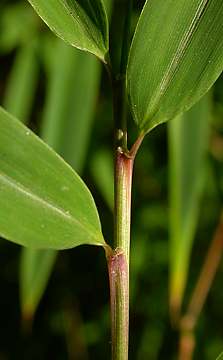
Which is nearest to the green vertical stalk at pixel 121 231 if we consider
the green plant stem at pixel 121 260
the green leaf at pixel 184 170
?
the green plant stem at pixel 121 260

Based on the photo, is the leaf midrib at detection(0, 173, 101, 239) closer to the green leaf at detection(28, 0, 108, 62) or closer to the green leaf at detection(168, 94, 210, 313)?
the green leaf at detection(28, 0, 108, 62)

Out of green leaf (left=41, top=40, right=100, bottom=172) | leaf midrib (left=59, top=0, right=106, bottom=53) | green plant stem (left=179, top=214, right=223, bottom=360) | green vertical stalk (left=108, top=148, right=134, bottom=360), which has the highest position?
leaf midrib (left=59, top=0, right=106, bottom=53)

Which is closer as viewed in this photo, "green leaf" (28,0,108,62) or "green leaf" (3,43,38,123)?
"green leaf" (28,0,108,62)

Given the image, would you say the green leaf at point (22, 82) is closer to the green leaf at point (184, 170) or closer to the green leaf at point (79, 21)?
the green leaf at point (184, 170)

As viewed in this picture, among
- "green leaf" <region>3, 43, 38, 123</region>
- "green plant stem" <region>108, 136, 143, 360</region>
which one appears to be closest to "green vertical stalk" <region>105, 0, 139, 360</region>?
"green plant stem" <region>108, 136, 143, 360</region>

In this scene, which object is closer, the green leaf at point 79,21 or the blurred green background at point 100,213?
the green leaf at point 79,21

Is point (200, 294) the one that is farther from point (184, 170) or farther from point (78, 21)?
point (78, 21)
